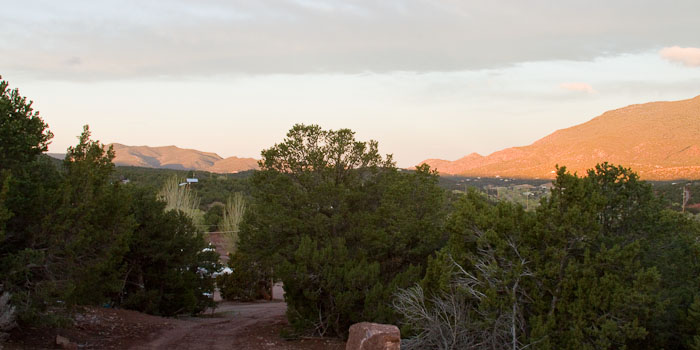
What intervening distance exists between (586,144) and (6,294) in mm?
83118

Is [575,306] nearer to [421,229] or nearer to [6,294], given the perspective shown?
[421,229]

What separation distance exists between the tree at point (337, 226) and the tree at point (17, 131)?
5.82 metres

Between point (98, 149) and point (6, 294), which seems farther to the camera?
point (98, 149)

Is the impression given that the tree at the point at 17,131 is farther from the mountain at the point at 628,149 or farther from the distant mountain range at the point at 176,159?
the distant mountain range at the point at 176,159

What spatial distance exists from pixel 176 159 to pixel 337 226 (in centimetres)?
14876

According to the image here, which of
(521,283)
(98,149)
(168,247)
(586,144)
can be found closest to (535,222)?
(521,283)

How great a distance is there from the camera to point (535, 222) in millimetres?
10742

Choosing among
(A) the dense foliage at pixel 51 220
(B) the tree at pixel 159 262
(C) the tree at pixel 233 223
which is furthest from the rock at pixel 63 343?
(C) the tree at pixel 233 223

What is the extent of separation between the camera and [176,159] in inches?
6216

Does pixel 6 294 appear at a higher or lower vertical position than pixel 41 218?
lower

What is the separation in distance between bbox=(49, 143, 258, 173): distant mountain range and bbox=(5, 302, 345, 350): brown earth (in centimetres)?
12304

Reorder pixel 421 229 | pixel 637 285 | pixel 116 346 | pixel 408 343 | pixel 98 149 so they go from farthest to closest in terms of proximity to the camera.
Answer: pixel 421 229
pixel 116 346
pixel 98 149
pixel 408 343
pixel 637 285

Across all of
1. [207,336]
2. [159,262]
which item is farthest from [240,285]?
[207,336]

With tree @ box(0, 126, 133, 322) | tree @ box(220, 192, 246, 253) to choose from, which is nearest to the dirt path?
tree @ box(0, 126, 133, 322)
